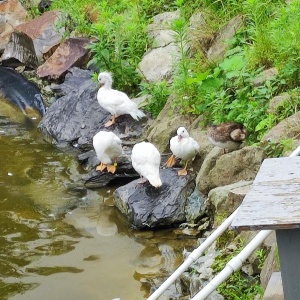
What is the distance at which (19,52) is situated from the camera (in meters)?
13.1

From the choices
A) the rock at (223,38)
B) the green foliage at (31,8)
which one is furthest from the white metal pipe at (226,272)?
the green foliage at (31,8)

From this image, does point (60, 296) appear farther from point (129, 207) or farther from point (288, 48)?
point (288, 48)

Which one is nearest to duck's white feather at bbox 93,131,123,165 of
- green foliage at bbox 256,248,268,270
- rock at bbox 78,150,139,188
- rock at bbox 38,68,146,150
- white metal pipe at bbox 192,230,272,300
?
rock at bbox 78,150,139,188

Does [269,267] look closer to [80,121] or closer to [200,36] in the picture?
[200,36]

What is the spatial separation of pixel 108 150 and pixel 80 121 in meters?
1.96

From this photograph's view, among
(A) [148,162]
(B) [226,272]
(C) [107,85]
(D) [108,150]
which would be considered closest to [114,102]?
(C) [107,85]

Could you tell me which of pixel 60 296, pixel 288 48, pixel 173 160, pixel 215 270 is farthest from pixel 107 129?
pixel 215 270

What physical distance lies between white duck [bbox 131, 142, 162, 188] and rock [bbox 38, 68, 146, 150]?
1517 millimetres

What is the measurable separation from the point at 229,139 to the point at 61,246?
6.17ft

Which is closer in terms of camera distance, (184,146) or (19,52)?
(184,146)

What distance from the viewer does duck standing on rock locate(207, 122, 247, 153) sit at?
669 cm

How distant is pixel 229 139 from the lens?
22.0ft

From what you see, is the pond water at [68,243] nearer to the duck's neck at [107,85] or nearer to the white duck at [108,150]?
the white duck at [108,150]

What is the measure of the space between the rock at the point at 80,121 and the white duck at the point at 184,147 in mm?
1559
